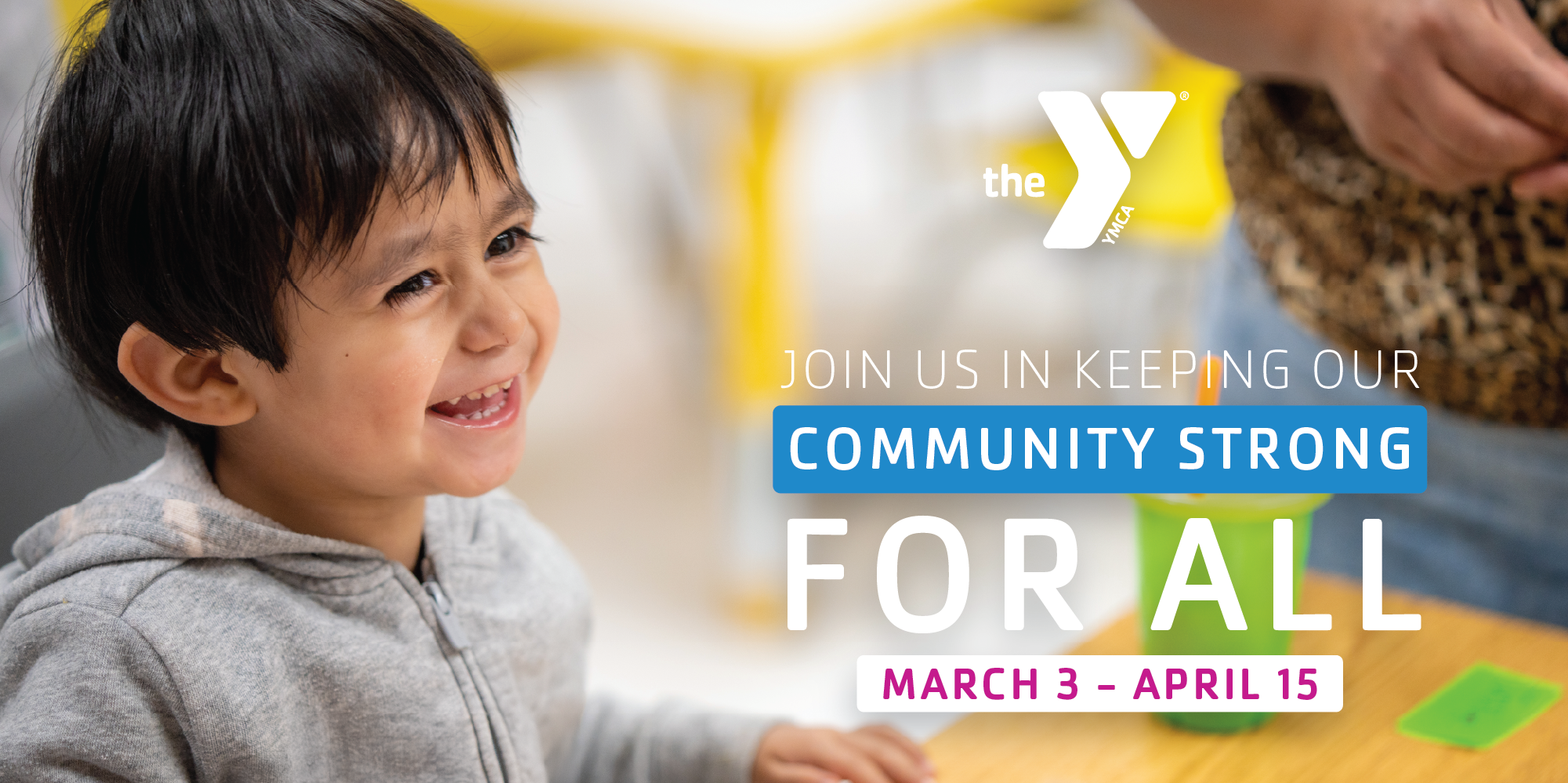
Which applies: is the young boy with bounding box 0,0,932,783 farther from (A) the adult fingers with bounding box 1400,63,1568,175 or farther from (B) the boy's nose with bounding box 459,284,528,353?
(A) the adult fingers with bounding box 1400,63,1568,175

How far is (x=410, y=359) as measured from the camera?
49 centimetres

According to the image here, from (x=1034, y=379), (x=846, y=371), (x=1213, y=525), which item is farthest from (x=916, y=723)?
(x=1213, y=525)

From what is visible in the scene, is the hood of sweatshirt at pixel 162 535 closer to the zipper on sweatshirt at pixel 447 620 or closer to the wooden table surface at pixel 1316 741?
the zipper on sweatshirt at pixel 447 620

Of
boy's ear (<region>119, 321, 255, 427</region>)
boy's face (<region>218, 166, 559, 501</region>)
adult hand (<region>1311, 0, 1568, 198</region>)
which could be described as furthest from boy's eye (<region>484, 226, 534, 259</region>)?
adult hand (<region>1311, 0, 1568, 198</region>)

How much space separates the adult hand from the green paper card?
9.1 inches

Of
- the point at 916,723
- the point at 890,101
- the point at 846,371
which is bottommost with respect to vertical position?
the point at 916,723

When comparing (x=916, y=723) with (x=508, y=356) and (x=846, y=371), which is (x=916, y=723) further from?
(x=508, y=356)

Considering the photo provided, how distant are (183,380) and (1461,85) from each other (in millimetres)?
552

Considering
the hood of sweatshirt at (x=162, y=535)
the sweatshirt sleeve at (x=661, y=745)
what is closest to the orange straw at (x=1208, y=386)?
the sweatshirt sleeve at (x=661, y=745)

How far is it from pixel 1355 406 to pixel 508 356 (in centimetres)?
48

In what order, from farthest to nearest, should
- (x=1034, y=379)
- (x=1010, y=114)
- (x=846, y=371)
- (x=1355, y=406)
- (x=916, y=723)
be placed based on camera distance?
(x=846, y=371) < (x=1010, y=114) < (x=916, y=723) < (x=1034, y=379) < (x=1355, y=406)

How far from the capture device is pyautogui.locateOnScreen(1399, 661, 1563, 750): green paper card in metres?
0.57

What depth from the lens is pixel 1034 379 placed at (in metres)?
1.14

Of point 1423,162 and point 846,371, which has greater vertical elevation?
point 846,371
